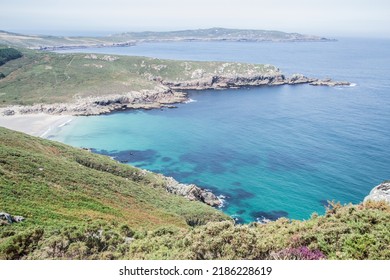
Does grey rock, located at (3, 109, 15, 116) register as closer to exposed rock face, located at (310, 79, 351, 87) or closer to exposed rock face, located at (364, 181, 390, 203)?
exposed rock face, located at (364, 181, 390, 203)

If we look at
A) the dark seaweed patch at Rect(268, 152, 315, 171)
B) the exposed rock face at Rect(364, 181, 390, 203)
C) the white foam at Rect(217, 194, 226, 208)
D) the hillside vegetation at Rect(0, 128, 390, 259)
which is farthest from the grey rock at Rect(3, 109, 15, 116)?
the exposed rock face at Rect(364, 181, 390, 203)

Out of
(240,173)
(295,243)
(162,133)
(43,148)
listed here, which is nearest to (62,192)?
(43,148)

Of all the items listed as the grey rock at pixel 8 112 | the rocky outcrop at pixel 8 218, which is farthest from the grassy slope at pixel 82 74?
the rocky outcrop at pixel 8 218

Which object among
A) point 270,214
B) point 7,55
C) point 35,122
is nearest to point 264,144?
A: point 270,214

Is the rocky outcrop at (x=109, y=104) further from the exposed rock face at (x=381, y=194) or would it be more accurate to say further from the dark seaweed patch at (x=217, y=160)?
the exposed rock face at (x=381, y=194)

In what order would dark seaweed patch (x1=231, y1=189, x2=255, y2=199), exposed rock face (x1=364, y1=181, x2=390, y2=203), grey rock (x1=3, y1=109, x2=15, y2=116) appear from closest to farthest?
exposed rock face (x1=364, y1=181, x2=390, y2=203)
dark seaweed patch (x1=231, y1=189, x2=255, y2=199)
grey rock (x1=3, y1=109, x2=15, y2=116)

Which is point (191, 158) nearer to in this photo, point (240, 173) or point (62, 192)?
point (240, 173)
